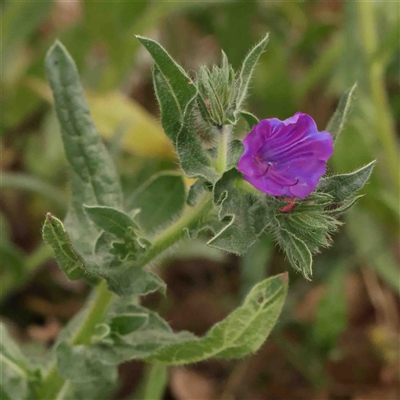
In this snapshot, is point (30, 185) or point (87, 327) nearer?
point (87, 327)

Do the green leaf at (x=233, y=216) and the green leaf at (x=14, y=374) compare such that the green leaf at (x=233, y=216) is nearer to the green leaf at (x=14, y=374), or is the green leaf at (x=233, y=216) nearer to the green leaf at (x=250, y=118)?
the green leaf at (x=250, y=118)

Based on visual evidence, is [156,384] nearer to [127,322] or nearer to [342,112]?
[127,322]

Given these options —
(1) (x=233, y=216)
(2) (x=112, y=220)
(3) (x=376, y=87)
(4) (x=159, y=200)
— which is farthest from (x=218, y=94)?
(3) (x=376, y=87)

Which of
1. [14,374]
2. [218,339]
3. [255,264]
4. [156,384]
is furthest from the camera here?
[255,264]

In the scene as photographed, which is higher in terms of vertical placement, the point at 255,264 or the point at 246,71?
the point at 246,71

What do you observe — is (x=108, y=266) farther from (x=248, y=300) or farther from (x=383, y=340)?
(x=383, y=340)

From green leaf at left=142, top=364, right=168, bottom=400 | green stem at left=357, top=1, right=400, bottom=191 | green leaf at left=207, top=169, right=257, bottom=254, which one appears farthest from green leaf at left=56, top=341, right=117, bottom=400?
green stem at left=357, top=1, right=400, bottom=191
